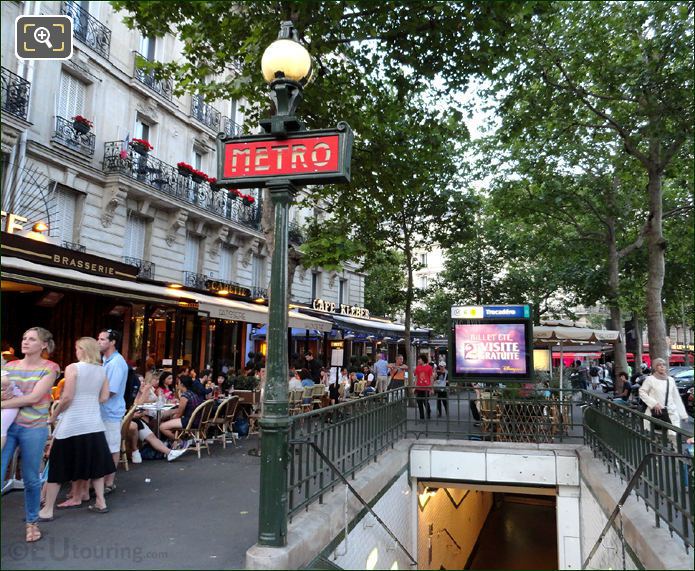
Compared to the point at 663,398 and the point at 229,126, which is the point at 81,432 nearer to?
the point at 663,398

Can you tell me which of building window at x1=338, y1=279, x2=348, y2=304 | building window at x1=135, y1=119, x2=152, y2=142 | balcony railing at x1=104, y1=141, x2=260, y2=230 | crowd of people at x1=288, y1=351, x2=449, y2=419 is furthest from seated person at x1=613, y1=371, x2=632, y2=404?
building window at x1=338, y1=279, x2=348, y2=304

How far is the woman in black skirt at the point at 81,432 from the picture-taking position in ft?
16.3

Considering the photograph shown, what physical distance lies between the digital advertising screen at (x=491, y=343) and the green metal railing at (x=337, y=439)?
5.15 ft

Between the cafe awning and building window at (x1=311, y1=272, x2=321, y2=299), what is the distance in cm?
1321

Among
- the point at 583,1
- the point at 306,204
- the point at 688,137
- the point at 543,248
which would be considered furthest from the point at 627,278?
the point at 306,204

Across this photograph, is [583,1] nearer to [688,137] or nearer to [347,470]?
[688,137]

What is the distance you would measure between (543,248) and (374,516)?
18519 mm

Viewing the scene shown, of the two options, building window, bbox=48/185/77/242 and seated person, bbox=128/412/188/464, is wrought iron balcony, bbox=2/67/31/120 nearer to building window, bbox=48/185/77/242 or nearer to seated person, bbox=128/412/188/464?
building window, bbox=48/185/77/242

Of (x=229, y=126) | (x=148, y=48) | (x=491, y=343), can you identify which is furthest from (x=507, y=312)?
(x=229, y=126)

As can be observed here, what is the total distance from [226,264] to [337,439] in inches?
627

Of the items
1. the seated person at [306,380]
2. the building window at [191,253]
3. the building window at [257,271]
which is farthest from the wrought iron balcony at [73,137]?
the building window at [257,271]

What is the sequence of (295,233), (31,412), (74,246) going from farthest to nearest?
(295,233) → (74,246) → (31,412)

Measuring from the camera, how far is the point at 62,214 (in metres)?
14.1

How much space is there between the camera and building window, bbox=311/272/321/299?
2856 cm
